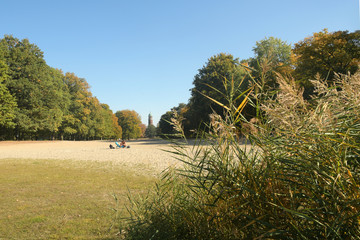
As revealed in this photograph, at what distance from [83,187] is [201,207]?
6.62 m

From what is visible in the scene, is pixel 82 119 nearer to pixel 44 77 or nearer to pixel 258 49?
pixel 44 77

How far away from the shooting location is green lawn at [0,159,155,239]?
164 inches

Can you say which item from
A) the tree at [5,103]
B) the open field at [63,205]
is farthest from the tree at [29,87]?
the open field at [63,205]

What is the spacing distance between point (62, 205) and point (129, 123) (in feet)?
264

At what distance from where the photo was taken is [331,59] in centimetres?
2270

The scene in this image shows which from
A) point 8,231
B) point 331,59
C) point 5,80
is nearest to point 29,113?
point 5,80

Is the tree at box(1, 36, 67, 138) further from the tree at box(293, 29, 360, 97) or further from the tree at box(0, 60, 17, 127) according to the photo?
the tree at box(293, 29, 360, 97)

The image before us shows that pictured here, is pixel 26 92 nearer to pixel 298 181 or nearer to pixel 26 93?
pixel 26 93

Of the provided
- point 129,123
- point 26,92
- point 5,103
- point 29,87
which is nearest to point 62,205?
point 5,103

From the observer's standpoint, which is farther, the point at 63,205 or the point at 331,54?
the point at 331,54

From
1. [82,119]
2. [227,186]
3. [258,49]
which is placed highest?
[258,49]

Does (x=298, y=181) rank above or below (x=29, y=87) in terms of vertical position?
below

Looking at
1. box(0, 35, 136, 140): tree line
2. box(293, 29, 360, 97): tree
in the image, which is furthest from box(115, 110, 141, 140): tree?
box(293, 29, 360, 97): tree

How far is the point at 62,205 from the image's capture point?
18.5 ft
